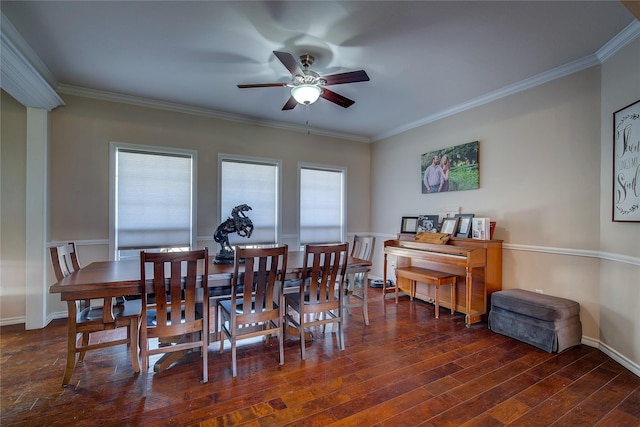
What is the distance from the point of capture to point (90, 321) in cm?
216

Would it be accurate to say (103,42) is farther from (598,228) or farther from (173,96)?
(598,228)

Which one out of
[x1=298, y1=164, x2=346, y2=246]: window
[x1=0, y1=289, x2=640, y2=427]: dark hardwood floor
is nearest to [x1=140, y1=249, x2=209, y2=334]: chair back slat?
[x1=0, y1=289, x2=640, y2=427]: dark hardwood floor

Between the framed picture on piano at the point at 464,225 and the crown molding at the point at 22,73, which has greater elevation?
the crown molding at the point at 22,73

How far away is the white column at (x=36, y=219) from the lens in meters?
3.14

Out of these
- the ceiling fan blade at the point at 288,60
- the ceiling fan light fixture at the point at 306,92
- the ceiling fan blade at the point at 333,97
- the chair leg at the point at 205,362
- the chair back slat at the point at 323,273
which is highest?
the ceiling fan blade at the point at 288,60

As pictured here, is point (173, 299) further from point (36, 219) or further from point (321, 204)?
point (321, 204)

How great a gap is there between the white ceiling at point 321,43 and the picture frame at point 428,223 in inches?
64.2

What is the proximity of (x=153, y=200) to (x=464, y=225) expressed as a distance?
4196 mm

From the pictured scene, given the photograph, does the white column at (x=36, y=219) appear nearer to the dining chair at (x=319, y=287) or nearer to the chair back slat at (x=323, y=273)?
the dining chair at (x=319, y=287)

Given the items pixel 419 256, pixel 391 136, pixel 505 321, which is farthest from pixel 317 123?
pixel 505 321

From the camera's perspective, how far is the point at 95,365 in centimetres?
239

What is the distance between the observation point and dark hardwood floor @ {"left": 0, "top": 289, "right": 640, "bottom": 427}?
1789 mm

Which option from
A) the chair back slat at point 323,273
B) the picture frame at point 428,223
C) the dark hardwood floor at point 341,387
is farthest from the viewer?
the picture frame at point 428,223

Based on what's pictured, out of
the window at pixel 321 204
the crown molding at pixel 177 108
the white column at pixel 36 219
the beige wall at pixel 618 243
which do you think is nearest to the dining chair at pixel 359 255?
the window at pixel 321 204
